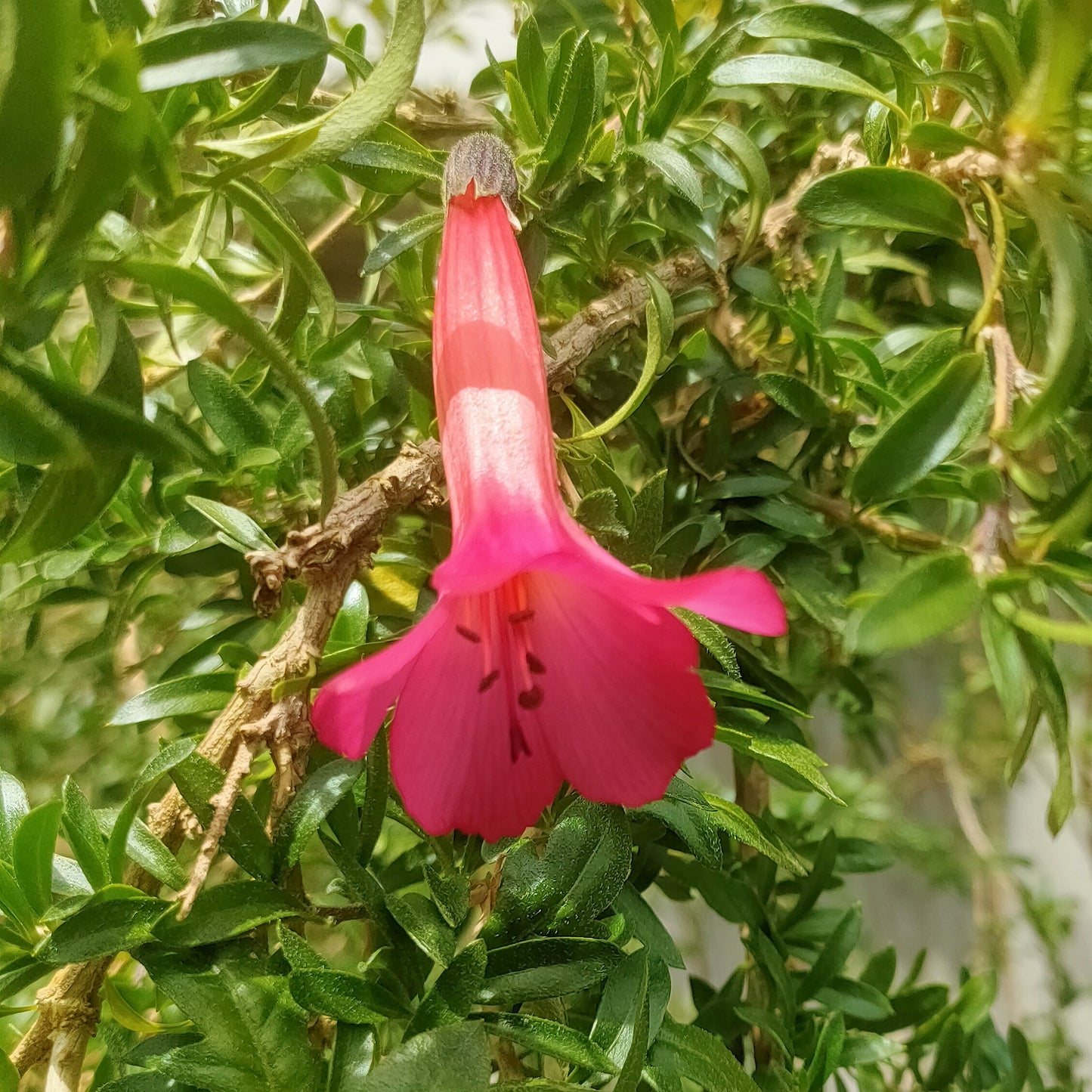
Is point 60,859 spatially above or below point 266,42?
below

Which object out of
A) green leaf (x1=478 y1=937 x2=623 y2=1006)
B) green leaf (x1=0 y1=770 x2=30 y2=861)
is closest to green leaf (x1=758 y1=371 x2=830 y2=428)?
green leaf (x1=478 y1=937 x2=623 y2=1006)

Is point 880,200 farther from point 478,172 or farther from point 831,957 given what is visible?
point 831,957

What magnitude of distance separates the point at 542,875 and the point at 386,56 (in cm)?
30

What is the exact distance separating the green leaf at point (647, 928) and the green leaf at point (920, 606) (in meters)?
0.18

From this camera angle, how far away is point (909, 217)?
38 centimetres

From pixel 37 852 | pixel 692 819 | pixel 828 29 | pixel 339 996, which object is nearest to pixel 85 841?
pixel 37 852

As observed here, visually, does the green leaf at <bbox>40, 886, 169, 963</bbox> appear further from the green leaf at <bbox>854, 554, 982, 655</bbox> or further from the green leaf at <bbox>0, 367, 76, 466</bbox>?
the green leaf at <bbox>854, 554, 982, 655</bbox>

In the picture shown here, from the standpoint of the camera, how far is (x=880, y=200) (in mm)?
368

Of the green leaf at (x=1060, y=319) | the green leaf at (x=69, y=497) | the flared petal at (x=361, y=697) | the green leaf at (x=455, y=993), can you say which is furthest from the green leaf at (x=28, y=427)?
the green leaf at (x=1060, y=319)

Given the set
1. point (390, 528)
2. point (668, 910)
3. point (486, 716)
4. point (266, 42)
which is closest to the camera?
point (266, 42)

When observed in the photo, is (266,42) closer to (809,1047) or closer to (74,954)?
(74,954)

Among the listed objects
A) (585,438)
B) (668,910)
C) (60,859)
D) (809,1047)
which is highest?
(585,438)

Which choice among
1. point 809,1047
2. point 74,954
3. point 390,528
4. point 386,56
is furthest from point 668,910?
point 386,56

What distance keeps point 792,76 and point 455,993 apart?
1.37 feet
